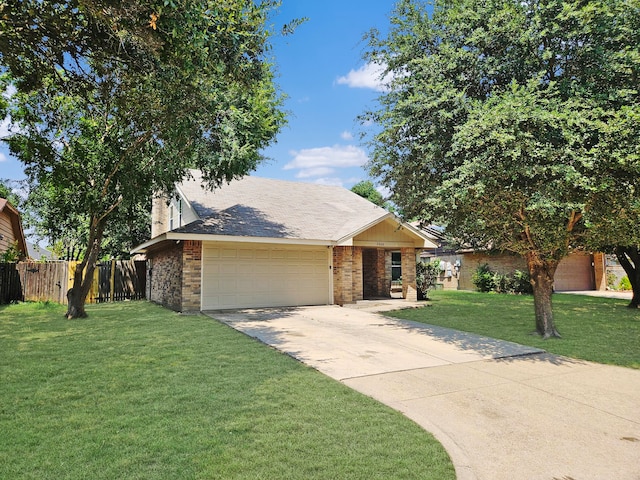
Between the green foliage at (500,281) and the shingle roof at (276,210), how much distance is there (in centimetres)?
927

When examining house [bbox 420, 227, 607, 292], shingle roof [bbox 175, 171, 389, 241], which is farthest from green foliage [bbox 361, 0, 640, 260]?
house [bbox 420, 227, 607, 292]

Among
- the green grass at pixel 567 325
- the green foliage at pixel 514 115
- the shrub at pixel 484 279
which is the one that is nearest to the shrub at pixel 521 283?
the shrub at pixel 484 279

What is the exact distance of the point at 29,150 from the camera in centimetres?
838

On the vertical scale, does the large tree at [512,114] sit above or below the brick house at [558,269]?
above

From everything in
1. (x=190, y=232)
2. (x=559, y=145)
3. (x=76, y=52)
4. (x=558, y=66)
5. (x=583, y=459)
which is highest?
(x=558, y=66)

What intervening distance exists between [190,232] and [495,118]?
9.00 meters

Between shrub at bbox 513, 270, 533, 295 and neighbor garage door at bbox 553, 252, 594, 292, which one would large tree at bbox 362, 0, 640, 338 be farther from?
neighbor garage door at bbox 553, 252, 594, 292

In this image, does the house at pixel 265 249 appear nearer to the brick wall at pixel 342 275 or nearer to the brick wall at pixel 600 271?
the brick wall at pixel 342 275

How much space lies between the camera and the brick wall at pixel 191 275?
12641 millimetres

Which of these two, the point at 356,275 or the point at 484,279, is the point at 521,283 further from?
the point at 356,275

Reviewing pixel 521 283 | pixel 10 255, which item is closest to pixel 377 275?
pixel 521 283

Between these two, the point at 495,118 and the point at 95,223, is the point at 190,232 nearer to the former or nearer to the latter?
the point at 95,223

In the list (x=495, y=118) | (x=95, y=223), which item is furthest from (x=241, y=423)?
(x=95, y=223)

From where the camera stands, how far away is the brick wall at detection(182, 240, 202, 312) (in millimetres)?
12641
